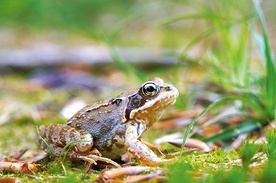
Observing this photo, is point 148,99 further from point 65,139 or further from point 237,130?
point 237,130

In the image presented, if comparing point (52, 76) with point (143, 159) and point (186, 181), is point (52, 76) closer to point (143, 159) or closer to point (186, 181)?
point (143, 159)

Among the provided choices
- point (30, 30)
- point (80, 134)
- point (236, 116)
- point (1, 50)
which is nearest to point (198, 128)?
point (236, 116)

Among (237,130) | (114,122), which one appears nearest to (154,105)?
(114,122)

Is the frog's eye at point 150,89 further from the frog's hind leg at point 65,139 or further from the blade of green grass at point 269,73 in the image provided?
the blade of green grass at point 269,73

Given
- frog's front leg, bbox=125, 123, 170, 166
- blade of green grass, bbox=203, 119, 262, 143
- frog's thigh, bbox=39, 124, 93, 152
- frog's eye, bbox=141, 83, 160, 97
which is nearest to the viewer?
frog's front leg, bbox=125, 123, 170, 166

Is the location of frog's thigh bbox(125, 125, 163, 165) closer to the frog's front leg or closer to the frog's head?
the frog's front leg

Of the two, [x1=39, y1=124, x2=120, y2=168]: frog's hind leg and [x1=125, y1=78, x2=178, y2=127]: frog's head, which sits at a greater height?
[x1=125, y1=78, x2=178, y2=127]: frog's head

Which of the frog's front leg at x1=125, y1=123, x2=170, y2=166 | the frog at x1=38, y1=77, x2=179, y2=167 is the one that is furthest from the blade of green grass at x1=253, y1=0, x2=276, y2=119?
the frog's front leg at x1=125, y1=123, x2=170, y2=166
